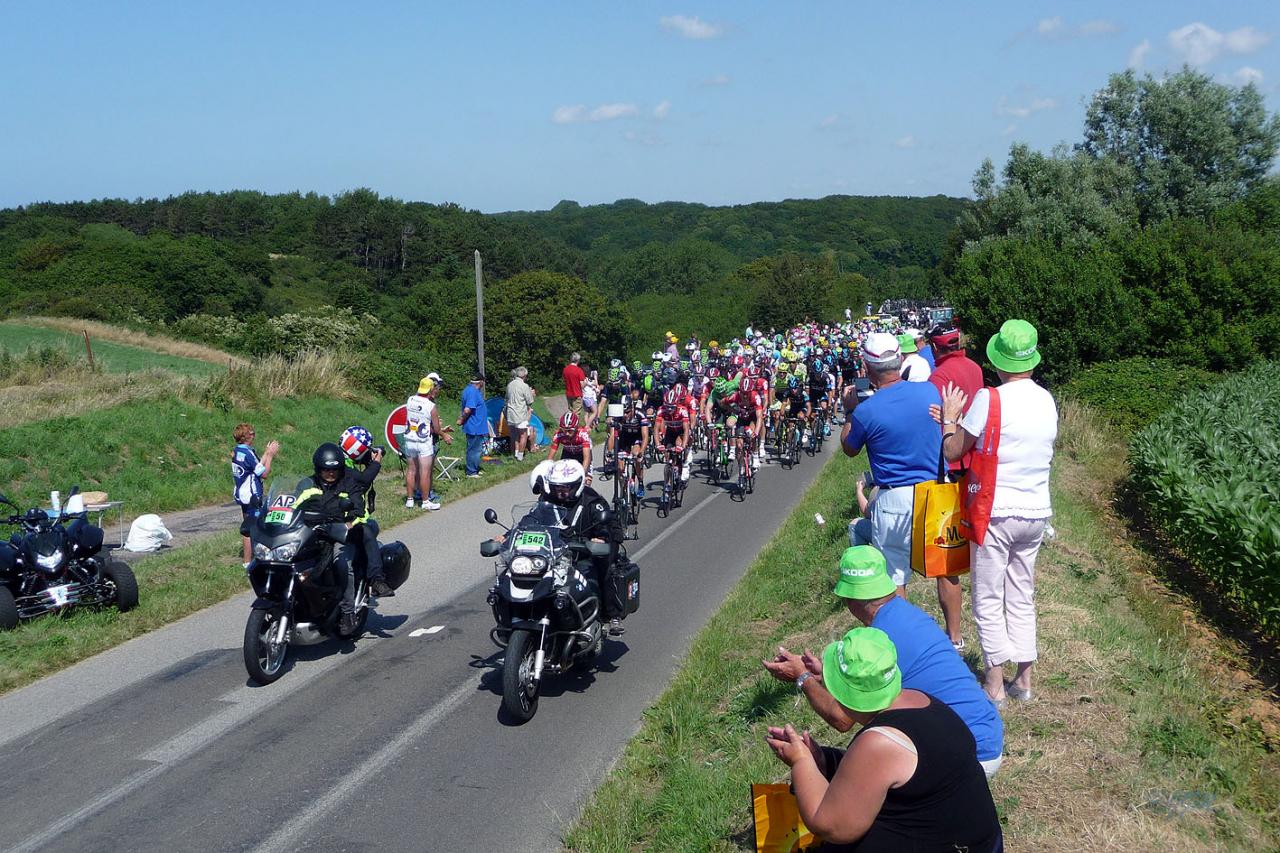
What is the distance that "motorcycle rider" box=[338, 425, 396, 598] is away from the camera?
9133mm

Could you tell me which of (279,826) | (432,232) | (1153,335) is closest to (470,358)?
(1153,335)

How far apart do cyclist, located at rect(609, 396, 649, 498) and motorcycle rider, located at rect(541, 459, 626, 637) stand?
654 cm

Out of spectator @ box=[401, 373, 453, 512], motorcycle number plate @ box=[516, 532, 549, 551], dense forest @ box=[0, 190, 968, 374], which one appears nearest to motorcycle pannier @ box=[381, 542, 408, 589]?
motorcycle number plate @ box=[516, 532, 549, 551]

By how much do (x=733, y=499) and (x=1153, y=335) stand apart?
1752 cm

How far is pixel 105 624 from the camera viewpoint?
954 centimetres

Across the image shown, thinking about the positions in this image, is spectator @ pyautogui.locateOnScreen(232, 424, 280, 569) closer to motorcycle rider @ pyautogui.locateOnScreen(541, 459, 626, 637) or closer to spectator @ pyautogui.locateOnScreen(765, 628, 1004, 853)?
motorcycle rider @ pyautogui.locateOnScreen(541, 459, 626, 637)

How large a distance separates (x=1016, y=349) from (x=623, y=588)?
3787mm

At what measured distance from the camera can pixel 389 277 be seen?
109 metres

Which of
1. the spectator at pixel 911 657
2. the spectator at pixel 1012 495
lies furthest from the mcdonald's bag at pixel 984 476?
the spectator at pixel 911 657

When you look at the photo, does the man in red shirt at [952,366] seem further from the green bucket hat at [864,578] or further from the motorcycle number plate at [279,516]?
the motorcycle number plate at [279,516]

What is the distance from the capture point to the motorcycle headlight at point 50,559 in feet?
31.6

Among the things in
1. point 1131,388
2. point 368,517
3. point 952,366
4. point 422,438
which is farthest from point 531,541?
point 1131,388

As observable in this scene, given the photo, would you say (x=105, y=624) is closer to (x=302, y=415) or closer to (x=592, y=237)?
(x=302, y=415)

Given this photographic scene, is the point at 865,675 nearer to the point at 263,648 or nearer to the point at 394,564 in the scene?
the point at 263,648
